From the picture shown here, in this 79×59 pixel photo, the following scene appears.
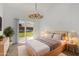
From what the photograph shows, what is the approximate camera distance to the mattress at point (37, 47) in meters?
2.25

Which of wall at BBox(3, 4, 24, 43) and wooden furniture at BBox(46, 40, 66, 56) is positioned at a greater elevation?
wall at BBox(3, 4, 24, 43)

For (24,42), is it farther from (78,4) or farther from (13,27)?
(78,4)

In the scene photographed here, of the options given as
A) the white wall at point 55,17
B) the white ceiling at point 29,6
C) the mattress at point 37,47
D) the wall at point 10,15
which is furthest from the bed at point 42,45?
the white ceiling at point 29,6

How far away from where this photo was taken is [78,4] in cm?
228

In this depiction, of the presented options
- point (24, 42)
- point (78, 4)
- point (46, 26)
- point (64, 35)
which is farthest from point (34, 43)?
point (78, 4)

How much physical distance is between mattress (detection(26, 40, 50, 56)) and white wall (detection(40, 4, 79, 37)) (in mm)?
262

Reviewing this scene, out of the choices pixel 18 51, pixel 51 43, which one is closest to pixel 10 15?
pixel 18 51

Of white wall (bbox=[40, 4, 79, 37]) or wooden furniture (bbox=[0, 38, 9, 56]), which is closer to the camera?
wooden furniture (bbox=[0, 38, 9, 56])

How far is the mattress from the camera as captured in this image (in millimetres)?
2250

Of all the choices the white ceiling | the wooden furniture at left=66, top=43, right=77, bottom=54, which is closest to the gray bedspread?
the wooden furniture at left=66, top=43, right=77, bottom=54

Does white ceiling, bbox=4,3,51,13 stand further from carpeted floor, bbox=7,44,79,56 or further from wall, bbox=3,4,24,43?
carpeted floor, bbox=7,44,79,56

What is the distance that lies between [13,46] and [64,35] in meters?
0.89

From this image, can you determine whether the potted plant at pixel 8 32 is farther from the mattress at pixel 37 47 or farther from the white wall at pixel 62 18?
the white wall at pixel 62 18

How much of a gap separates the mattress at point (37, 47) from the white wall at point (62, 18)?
10.3 inches
